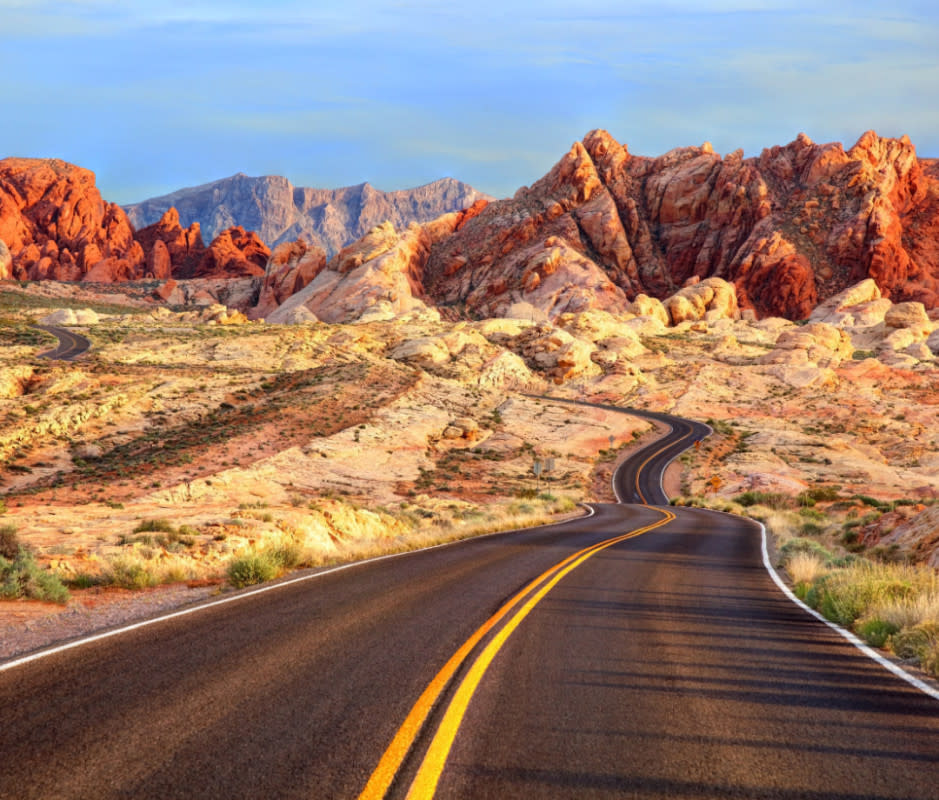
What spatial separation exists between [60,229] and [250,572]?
703 feet

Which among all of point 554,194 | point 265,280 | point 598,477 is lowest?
point 598,477

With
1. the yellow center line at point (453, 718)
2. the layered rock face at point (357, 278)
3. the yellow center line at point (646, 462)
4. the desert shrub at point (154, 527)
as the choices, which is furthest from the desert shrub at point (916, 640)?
the layered rock face at point (357, 278)

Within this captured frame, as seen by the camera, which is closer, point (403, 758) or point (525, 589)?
point (403, 758)

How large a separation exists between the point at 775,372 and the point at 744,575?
8981 centimetres

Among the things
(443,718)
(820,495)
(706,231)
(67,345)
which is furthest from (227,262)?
(443,718)

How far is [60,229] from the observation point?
185m

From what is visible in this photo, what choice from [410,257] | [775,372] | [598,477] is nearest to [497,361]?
[598,477]

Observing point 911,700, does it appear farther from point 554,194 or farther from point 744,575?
point 554,194

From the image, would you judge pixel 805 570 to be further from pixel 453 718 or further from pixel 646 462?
pixel 646 462

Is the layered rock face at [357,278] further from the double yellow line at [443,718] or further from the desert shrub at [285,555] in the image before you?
the double yellow line at [443,718]

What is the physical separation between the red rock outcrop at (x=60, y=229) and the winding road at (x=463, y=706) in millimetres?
193665

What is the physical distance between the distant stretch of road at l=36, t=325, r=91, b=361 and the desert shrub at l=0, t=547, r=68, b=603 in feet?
194

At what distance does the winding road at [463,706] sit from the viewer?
4.08 metres

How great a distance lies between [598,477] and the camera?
56.5 meters
